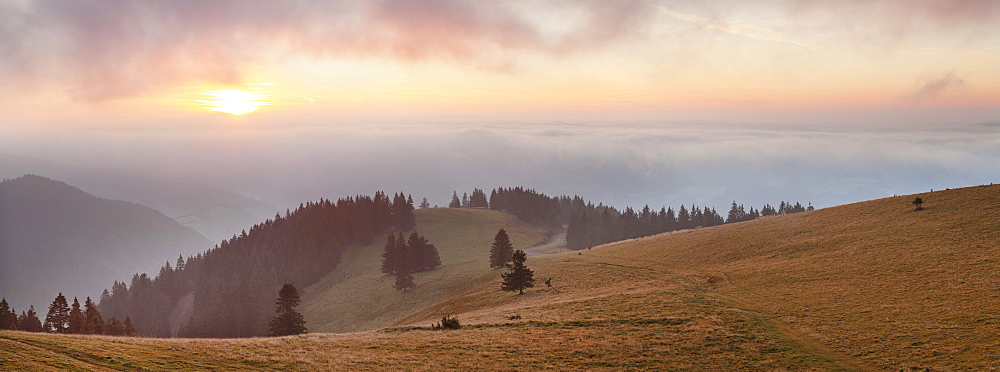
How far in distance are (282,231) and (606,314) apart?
492 ft

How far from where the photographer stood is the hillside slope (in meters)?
90.8

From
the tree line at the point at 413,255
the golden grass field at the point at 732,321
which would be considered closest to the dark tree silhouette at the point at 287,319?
the golden grass field at the point at 732,321

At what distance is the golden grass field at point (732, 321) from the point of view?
28.8 m

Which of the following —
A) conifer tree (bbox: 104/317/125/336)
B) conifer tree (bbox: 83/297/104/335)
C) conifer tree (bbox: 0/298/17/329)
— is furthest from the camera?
conifer tree (bbox: 104/317/125/336)

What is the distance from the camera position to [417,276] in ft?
370

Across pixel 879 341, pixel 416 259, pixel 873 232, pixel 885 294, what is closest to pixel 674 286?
pixel 885 294

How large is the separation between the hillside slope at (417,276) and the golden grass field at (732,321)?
999 inches

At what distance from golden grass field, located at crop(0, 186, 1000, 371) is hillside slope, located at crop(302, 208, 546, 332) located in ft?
83.2

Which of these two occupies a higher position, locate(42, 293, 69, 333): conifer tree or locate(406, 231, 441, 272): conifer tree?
locate(406, 231, 441, 272): conifer tree

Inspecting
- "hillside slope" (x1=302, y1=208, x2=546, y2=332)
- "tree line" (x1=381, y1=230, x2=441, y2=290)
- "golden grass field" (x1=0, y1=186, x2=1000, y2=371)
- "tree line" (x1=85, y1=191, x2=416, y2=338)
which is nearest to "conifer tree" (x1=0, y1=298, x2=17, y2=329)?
"hillside slope" (x1=302, y1=208, x2=546, y2=332)

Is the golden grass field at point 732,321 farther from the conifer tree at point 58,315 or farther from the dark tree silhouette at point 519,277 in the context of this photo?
the conifer tree at point 58,315

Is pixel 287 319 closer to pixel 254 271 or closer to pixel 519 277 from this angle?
pixel 519 277

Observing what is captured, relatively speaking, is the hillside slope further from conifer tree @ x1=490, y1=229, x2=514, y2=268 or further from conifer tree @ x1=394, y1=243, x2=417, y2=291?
conifer tree @ x1=490, y1=229, x2=514, y2=268

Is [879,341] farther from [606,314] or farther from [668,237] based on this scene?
[668,237]
